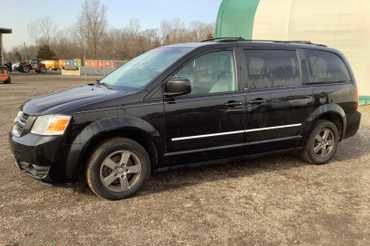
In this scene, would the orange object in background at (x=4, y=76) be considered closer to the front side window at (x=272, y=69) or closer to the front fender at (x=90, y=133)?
the front side window at (x=272, y=69)

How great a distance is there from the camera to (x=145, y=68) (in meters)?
5.93

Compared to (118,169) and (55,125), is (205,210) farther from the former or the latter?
(55,125)

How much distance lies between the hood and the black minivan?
0.02 metres

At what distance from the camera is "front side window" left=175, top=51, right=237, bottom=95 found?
570 cm

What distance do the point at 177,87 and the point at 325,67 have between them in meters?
2.86

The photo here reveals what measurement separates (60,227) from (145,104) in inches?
65.0

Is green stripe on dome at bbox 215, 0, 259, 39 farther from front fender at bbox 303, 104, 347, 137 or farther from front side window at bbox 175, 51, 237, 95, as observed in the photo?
front side window at bbox 175, 51, 237, 95

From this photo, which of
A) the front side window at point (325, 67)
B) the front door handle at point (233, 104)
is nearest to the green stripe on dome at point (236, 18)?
the front side window at point (325, 67)

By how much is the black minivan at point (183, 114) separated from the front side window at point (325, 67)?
0.02 m

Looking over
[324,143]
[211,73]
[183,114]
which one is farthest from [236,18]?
[183,114]

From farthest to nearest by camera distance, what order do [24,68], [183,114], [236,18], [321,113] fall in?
1. [24,68]
2. [236,18]
3. [321,113]
4. [183,114]

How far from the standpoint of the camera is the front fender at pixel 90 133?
496 centimetres

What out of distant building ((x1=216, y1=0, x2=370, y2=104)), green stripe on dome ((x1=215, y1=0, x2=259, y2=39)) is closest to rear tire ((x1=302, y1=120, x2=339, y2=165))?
distant building ((x1=216, y1=0, x2=370, y2=104))

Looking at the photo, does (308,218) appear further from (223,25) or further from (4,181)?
(223,25)
